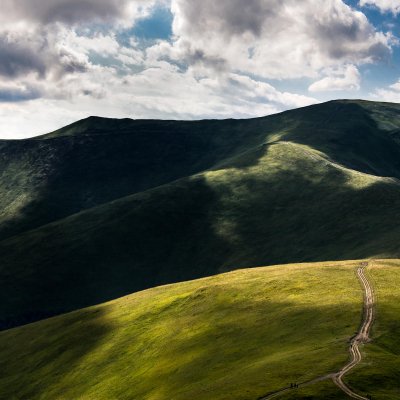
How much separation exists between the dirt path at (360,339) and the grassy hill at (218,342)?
0.98 metres

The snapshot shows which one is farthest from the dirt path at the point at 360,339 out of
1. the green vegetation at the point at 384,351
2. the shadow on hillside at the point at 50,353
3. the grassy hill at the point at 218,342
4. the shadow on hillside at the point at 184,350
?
the shadow on hillside at the point at 50,353

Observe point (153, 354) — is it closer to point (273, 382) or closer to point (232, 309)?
point (232, 309)

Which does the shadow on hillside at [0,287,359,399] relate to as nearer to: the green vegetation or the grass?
the grass

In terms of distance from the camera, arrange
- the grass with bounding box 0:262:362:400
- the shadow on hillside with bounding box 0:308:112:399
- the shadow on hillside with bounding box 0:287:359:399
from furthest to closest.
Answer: the shadow on hillside with bounding box 0:308:112:399
the grass with bounding box 0:262:362:400
the shadow on hillside with bounding box 0:287:359:399

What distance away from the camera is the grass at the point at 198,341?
6594cm

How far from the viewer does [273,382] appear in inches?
2207

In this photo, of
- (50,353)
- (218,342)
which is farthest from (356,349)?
(50,353)

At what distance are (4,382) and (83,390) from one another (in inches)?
1064

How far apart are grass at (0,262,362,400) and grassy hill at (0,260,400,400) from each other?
0.26 metres

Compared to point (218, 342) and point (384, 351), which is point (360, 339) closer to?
point (384, 351)

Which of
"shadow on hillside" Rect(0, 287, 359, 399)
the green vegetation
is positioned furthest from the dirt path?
"shadow on hillside" Rect(0, 287, 359, 399)

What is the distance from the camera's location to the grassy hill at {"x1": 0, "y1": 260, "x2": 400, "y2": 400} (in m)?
60.1

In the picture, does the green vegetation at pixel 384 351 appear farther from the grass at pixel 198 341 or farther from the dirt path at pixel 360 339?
the grass at pixel 198 341

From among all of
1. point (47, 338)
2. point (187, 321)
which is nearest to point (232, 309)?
point (187, 321)
